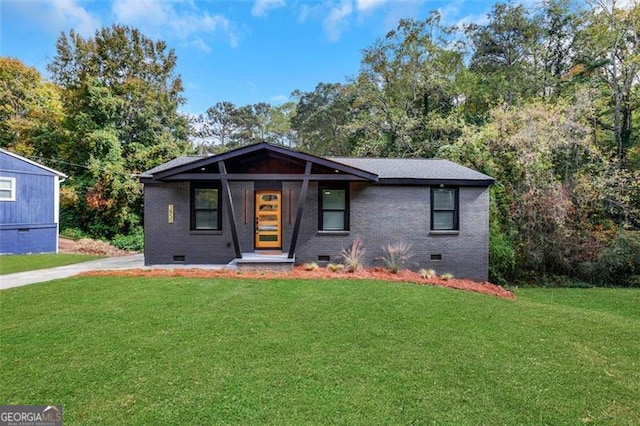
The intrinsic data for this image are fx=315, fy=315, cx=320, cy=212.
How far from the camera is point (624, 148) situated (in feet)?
50.2

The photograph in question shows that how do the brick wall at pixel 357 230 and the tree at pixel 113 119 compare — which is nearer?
the brick wall at pixel 357 230

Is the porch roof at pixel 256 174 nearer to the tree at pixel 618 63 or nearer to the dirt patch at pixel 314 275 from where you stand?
the dirt patch at pixel 314 275

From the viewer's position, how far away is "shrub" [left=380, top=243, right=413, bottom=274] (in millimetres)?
9766

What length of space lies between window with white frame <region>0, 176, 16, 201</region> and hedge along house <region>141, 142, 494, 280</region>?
26.3 feet

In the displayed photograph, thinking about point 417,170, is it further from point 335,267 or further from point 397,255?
point 335,267

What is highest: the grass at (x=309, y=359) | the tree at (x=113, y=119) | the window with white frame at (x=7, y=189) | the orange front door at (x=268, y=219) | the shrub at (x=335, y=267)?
the tree at (x=113, y=119)

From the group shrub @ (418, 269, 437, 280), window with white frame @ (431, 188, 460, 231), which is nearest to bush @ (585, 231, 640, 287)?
window with white frame @ (431, 188, 460, 231)

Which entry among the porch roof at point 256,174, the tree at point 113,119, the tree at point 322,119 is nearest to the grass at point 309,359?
the porch roof at point 256,174

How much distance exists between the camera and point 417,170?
35.3 feet

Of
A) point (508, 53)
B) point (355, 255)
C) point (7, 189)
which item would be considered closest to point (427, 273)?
point (355, 255)

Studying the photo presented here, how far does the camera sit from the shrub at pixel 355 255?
9.39 meters

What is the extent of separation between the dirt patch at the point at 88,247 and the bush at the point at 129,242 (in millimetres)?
440

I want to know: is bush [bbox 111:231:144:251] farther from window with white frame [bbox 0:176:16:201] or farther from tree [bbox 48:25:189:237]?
window with white frame [bbox 0:176:16:201]

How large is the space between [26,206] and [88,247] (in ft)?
9.77
